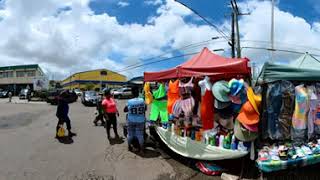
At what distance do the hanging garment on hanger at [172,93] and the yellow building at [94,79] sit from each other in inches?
3315

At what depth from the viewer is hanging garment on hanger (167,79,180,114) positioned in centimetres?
949

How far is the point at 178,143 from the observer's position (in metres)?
9.20

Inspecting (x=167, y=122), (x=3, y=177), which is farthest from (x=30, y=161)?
(x=167, y=122)

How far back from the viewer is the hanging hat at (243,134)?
269 inches

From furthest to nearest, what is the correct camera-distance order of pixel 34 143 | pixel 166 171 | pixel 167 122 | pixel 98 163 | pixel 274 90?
pixel 34 143, pixel 167 122, pixel 98 163, pixel 166 171, pixel 274 90

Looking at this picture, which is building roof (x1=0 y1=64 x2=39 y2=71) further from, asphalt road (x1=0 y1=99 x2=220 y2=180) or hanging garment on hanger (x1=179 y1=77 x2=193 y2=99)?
hanging garment on hanger (x1=179 y1=77 x2=193 y2=99)

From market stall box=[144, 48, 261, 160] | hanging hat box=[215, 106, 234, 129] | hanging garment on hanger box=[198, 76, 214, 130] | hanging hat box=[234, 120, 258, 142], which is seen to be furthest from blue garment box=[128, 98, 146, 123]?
hanging hat box=[234, 120, 258, 142]

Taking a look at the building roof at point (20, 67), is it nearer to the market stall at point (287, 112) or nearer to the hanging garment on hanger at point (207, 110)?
the hanging garment on hanger at point (207, 110)

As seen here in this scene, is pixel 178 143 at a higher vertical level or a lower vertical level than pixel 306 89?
lower

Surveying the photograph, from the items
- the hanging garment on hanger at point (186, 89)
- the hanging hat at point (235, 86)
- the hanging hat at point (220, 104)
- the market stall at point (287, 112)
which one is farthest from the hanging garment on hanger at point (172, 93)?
the market stall at point (287, 112)

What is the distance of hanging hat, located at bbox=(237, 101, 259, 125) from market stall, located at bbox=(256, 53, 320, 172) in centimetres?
15

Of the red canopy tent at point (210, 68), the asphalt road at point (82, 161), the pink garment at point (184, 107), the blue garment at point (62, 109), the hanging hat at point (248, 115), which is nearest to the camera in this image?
the hanging hat at point (248, 115)

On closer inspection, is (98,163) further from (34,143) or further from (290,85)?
(290,85)

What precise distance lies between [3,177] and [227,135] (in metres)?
4.83
